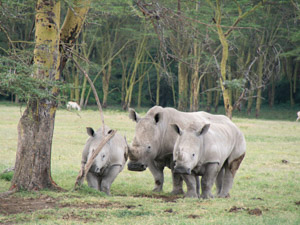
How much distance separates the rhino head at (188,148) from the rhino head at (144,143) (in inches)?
Result: 19.5

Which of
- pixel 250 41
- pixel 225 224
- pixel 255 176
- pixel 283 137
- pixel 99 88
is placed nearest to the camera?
pixel 225 224

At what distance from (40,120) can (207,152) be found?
Result: 272 cm

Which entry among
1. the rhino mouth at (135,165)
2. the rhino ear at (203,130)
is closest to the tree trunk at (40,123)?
the rhino mouth at (135,165)

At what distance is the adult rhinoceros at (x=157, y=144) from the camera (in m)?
8.34

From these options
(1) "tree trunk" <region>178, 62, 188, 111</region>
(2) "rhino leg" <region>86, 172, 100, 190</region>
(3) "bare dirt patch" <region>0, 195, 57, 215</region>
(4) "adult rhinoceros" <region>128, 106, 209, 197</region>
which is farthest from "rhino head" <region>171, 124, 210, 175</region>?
(1) "tree trunk" <region>178, 62, 188, 111</region>

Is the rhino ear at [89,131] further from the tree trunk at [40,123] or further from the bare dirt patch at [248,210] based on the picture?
the bare dirt patch at [248,210]

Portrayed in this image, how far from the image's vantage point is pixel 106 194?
8648 mm

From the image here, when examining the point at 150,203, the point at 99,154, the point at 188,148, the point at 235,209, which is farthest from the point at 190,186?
the point at 99,154

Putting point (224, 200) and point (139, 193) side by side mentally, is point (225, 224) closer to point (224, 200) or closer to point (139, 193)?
point (224, 200)

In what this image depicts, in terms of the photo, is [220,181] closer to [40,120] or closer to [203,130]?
[203,130]

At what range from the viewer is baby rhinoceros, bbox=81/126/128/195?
27.8 feet

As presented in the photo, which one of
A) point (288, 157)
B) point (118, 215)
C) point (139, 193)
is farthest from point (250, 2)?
point (118, 215)

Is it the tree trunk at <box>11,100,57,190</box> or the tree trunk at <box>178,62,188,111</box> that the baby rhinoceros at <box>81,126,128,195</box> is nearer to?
the tree trunk at <box>11,100,57,190</box>

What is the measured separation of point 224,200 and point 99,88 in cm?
4579
